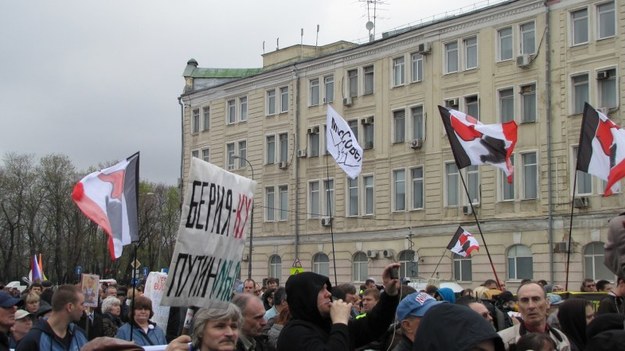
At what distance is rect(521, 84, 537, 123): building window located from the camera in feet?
131

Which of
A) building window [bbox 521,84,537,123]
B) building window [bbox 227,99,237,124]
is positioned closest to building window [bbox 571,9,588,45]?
building window [bbox 521,84,537,123]

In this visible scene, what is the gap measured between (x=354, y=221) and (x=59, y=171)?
39.4 metres

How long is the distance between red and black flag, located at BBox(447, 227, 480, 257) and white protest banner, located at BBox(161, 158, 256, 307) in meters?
23.7

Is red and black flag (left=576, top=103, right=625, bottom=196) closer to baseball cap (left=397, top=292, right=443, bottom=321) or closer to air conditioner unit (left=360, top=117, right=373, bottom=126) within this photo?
baseball cap (left=397, top=292, right=443, bottom=321)

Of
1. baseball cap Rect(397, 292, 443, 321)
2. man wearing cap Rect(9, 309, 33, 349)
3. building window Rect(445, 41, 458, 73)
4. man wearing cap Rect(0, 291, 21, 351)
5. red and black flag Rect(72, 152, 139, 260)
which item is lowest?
man wearing cap Rect(9, 309, 33, 349)

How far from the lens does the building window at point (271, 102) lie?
53.5 m

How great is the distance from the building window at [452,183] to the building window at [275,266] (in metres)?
13.1

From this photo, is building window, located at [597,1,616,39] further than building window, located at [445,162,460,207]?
No

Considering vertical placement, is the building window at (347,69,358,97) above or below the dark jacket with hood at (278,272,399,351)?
above

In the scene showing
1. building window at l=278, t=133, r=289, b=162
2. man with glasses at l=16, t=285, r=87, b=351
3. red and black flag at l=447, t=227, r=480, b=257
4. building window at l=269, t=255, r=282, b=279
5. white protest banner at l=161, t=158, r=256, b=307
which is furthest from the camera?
building window at l=269, t=255, r=282, b=279

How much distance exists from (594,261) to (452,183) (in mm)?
8039

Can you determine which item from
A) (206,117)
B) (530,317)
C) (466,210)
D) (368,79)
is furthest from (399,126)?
(530,317)

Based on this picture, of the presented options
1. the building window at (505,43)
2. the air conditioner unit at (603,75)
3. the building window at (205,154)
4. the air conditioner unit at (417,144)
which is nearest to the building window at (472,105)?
the building window at (505,43)

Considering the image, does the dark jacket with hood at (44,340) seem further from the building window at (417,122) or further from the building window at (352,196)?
the building window at (352,196)
